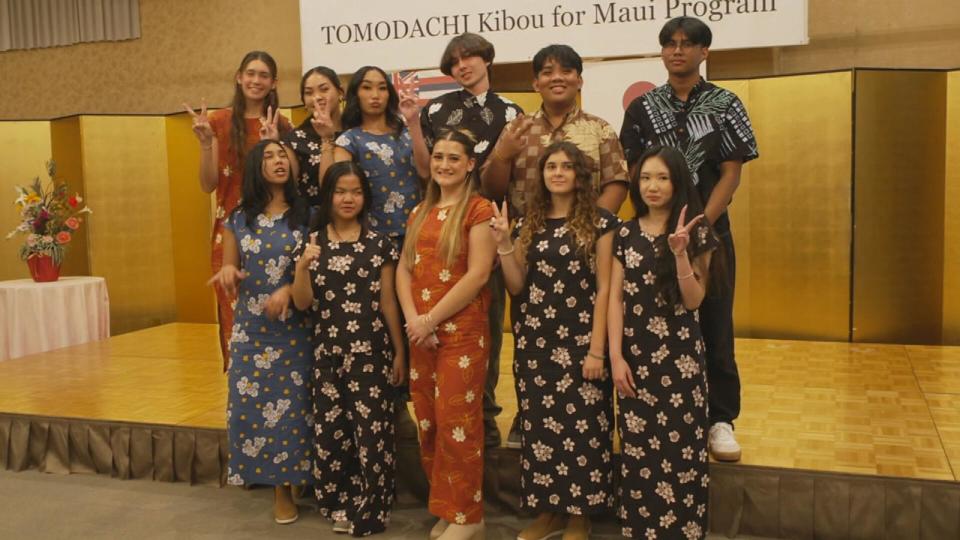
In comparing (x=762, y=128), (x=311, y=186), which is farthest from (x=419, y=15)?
(x=311, y=186)

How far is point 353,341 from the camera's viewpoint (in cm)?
271

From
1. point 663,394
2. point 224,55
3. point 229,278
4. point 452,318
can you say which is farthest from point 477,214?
point 224,55

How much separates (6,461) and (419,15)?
3672 millimetres

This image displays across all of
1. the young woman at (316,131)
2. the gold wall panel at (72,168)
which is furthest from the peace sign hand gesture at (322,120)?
the gold wall panel at (72,168)

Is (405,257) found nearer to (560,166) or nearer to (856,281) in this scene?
(560,166)

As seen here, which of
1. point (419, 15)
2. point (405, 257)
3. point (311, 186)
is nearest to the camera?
point (405, 257)

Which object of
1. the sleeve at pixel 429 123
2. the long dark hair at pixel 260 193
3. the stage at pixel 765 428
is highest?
the sleeve at pixel 429 123

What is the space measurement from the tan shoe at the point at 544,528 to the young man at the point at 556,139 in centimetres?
100

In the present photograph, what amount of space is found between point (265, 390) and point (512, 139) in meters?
1.22

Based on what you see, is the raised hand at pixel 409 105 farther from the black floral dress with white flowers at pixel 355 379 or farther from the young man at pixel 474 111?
the black floral dress with white flowers at pixel 355 379

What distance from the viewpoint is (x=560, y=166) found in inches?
97.7

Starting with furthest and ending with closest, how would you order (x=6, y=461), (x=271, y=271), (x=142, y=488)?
(x=6, y=461) < (x=142, y=488) < (x=271, y=271)

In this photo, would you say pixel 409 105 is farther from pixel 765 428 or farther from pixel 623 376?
pixel 765 428

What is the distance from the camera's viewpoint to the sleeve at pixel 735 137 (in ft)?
8.88
